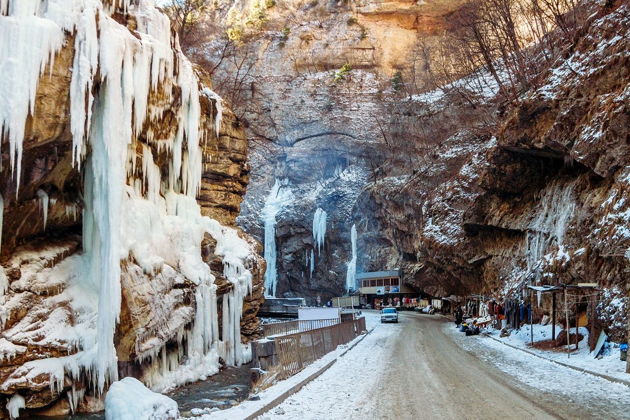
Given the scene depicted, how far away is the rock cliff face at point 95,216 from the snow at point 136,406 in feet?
20.8

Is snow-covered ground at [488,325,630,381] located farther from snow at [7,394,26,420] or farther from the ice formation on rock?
the ice formation on rock

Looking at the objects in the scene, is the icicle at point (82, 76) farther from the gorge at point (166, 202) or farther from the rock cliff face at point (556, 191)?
the rock cliff face at point (556, 191)

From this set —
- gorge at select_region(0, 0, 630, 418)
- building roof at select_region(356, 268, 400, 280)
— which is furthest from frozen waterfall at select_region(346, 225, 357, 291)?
gorge at select_region(0, 0, 630, 418)

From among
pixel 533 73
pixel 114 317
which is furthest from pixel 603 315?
pixel 533 73

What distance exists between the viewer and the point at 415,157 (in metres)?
66.4

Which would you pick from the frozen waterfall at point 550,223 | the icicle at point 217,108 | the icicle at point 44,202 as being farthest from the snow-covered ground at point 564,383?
the icicle at point 217,108

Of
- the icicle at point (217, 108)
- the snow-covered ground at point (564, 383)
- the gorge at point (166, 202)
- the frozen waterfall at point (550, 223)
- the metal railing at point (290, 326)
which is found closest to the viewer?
the snow-covered ground at point (564, 383)

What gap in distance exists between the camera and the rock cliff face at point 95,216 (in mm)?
14211

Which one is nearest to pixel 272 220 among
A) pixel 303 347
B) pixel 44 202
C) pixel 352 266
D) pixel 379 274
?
pixel 352 266

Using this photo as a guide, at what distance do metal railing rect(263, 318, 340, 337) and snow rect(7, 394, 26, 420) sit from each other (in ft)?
41.1

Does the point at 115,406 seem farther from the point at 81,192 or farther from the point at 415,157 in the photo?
the point at 415,157

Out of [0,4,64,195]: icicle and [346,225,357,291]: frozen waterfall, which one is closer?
[0,4,64,195]: icicle

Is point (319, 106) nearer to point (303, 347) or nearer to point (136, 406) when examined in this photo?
point (303, 347)

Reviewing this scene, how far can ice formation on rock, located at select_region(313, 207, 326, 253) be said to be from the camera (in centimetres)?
6619
